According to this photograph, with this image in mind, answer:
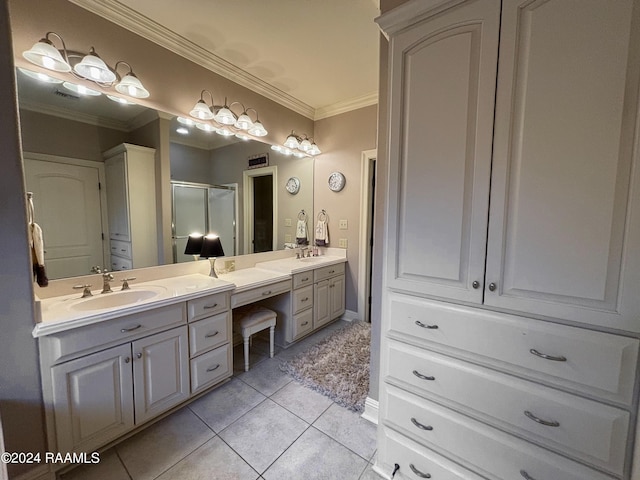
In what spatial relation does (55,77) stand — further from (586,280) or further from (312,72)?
(586,280)

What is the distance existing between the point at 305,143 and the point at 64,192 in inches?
91.6

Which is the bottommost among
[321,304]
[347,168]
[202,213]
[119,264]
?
[321,304]

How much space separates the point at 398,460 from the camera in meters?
1.27

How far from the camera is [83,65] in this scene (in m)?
1.54

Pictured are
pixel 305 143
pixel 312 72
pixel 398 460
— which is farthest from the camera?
pixel 305 143

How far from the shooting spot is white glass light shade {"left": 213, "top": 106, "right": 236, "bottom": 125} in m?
2.25

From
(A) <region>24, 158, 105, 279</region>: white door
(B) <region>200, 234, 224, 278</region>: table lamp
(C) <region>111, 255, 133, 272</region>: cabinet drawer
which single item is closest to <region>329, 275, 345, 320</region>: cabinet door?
(B) <region>200, 234, 224, 278</region>: table lamp

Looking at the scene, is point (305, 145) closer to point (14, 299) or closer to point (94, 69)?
point (94, 69)

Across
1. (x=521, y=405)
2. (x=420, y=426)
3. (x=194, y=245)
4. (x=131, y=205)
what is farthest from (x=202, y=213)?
(x=521, y=405)

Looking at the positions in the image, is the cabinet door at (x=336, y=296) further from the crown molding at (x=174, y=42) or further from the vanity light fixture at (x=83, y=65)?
the vanity light fixture at (x=83, y=65)

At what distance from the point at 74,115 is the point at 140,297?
129 centimetres

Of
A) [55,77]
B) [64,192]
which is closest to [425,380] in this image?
[64,192]

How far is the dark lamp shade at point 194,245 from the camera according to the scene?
226 cm

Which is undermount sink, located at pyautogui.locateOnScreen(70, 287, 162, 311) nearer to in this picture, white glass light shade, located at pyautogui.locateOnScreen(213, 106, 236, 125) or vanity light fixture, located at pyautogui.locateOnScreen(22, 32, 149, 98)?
vanity light fixture, located at pyautogui.locateOnScreen(22, 32, 149, 98)
